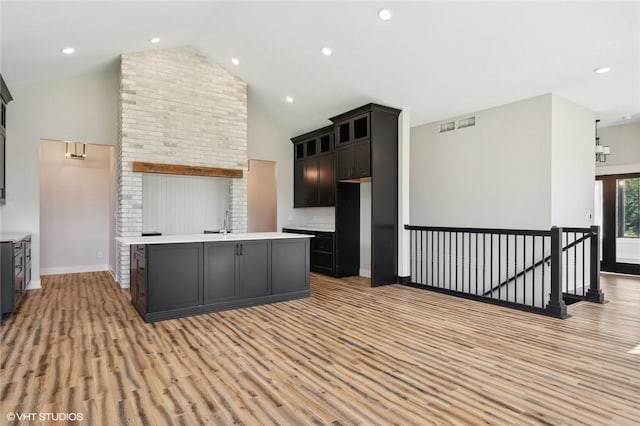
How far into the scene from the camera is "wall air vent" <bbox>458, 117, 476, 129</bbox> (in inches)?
252

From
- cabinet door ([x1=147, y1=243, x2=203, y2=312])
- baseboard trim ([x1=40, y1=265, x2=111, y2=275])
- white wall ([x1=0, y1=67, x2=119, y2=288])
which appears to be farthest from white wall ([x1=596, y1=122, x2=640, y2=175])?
baseboard trim ([x1=40, y1=265, x2=111, y2=275])

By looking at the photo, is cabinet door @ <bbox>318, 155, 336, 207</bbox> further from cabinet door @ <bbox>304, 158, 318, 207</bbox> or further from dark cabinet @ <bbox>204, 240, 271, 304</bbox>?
dark cabinet @ <bbox>204, 240, 271, 304</bbox>

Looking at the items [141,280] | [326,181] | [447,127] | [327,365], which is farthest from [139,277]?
[447,127]

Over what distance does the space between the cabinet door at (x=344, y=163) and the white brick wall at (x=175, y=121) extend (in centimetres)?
192

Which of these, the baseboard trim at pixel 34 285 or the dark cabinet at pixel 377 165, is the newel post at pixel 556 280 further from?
the baseboard trim at pixel 34 285

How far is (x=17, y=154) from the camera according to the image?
589 cm

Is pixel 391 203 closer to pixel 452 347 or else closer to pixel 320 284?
pixel 320 284

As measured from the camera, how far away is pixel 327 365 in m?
2.96

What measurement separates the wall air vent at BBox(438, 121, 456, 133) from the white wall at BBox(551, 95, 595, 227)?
64.6 inches

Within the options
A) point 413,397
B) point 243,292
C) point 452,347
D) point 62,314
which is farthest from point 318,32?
point 62,314

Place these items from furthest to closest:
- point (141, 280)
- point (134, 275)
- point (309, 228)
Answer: point (309, 228), point (134, 275), point (141, 280)

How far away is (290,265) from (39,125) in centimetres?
490

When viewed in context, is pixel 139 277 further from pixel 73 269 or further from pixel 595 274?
pixel 595 274

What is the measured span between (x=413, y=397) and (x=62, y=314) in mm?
4304
